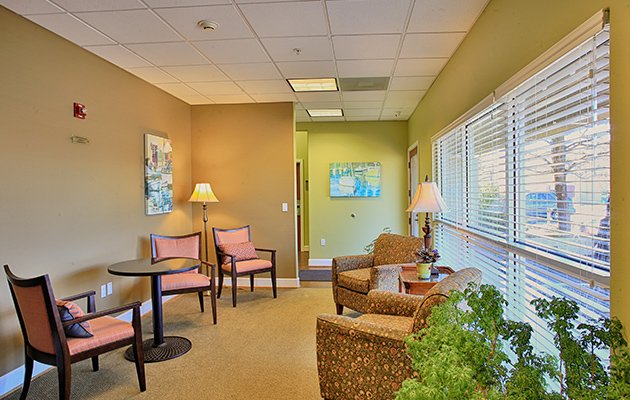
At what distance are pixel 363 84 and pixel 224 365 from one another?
129 inches

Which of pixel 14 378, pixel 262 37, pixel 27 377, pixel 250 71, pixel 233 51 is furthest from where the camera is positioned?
pixel 250 71

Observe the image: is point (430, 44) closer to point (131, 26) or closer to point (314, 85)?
point (314, 85)

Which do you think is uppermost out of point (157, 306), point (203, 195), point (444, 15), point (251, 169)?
point (444, 15)

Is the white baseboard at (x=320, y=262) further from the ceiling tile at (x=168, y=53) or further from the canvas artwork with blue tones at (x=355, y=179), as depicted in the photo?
the ceiling tile at (x=168, y=53)

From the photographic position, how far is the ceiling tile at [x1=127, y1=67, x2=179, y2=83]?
3.83 meters

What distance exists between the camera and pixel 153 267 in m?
3.29

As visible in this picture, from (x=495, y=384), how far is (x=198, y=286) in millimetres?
3087

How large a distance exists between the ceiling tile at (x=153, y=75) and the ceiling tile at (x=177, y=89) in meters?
0.16

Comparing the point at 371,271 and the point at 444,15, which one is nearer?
the point at 444,15

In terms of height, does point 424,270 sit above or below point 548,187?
below

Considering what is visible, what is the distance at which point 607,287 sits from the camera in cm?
134

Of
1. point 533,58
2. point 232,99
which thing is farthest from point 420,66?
point 232,99

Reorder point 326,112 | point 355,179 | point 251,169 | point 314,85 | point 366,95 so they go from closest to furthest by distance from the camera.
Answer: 1. point 314,85
2. point 366,95
3. point 251,169
4. point 326,112
5. point 355,179

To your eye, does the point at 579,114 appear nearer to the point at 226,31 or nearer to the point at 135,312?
the point at 226,31
